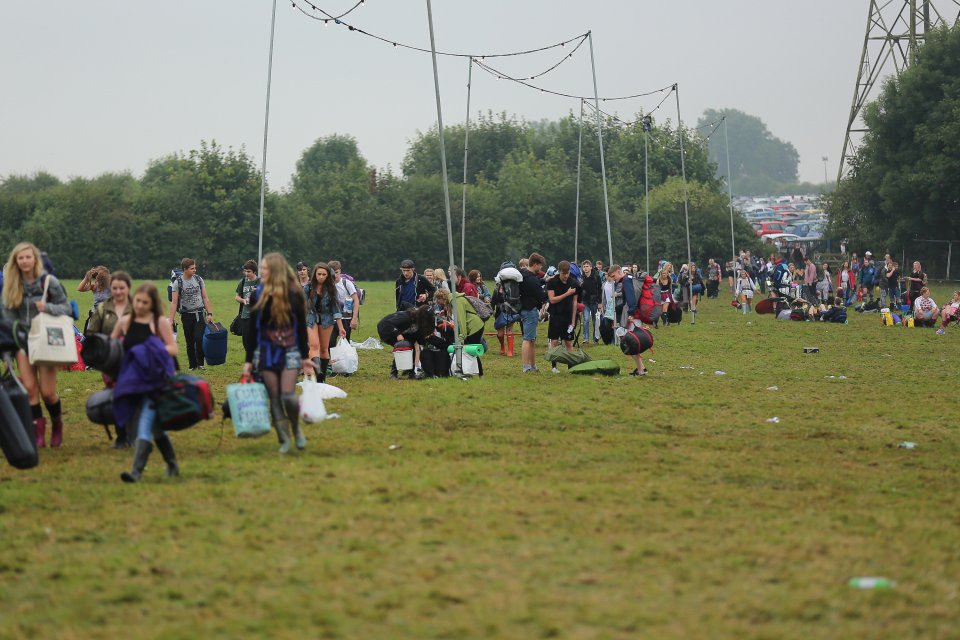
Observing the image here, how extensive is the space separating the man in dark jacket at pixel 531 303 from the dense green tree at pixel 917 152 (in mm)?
43431

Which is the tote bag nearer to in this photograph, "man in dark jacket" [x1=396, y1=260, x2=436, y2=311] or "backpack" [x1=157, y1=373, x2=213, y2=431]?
"backpack" [x1=157, y1=373, x2=213, y2=431]

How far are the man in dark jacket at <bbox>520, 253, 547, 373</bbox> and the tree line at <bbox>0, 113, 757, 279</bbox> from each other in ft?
171

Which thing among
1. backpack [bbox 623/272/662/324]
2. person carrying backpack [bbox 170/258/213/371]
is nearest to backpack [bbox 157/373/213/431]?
person carrying backpack [bbox 170/258/213/371]

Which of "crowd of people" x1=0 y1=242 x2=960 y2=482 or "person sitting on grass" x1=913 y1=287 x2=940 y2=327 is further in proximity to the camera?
"person sitting on grass" x1=913 y1=287 x2=940 y2=327

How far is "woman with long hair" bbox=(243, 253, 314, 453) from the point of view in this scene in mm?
10914

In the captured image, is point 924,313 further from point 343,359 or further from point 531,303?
point 343,359

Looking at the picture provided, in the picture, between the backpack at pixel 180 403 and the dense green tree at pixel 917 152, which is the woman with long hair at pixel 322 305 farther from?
the dense green tree at pixel 917 152

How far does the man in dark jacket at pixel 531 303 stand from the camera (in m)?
19.5

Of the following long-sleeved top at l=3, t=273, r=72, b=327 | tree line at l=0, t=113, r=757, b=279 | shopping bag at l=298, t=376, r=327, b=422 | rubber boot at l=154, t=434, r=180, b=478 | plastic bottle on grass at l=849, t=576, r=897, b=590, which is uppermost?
tree line at l=0, t=113, r=757, b=279

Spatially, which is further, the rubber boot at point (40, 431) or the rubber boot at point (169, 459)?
the rubber boot at point (40, 431)

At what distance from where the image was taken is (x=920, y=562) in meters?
7.30

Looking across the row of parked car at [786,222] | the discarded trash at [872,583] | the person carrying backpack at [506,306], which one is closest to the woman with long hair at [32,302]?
the discarded trash at [872,583]

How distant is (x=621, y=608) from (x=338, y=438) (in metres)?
6.27

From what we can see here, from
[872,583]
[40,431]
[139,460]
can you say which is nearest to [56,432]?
[40,431]
